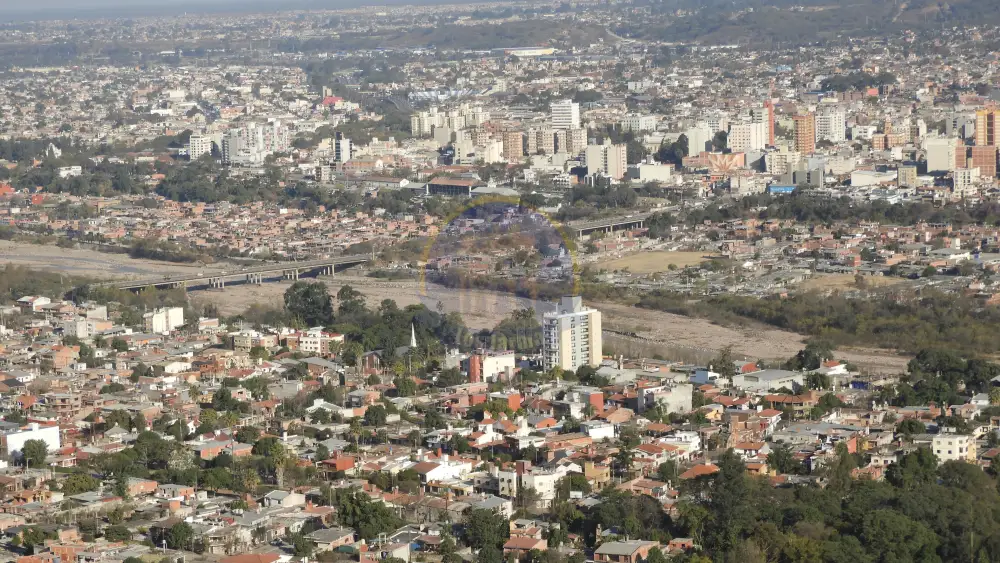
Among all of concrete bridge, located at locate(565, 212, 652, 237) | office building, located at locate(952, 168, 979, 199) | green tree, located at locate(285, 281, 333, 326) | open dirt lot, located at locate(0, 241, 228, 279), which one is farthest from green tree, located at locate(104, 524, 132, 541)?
office building, located at locate(952, 168, 979, 199)

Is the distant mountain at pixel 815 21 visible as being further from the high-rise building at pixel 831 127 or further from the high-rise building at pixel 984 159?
the high-rise building at pixel 984 159

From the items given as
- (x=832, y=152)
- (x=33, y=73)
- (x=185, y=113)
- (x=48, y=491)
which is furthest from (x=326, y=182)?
(x=33, y=73)

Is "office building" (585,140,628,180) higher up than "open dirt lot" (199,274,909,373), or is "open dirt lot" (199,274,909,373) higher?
"office building" (585,140,628,180)

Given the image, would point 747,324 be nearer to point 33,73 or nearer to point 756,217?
point 756,217

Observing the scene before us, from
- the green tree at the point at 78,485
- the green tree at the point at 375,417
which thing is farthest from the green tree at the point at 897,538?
the green tree at the point at 78,485

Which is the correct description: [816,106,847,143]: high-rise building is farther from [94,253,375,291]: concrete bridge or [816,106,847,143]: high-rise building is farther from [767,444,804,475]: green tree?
[767,444,804,475]: green tree

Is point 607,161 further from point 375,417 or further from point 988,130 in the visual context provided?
point 375,417
